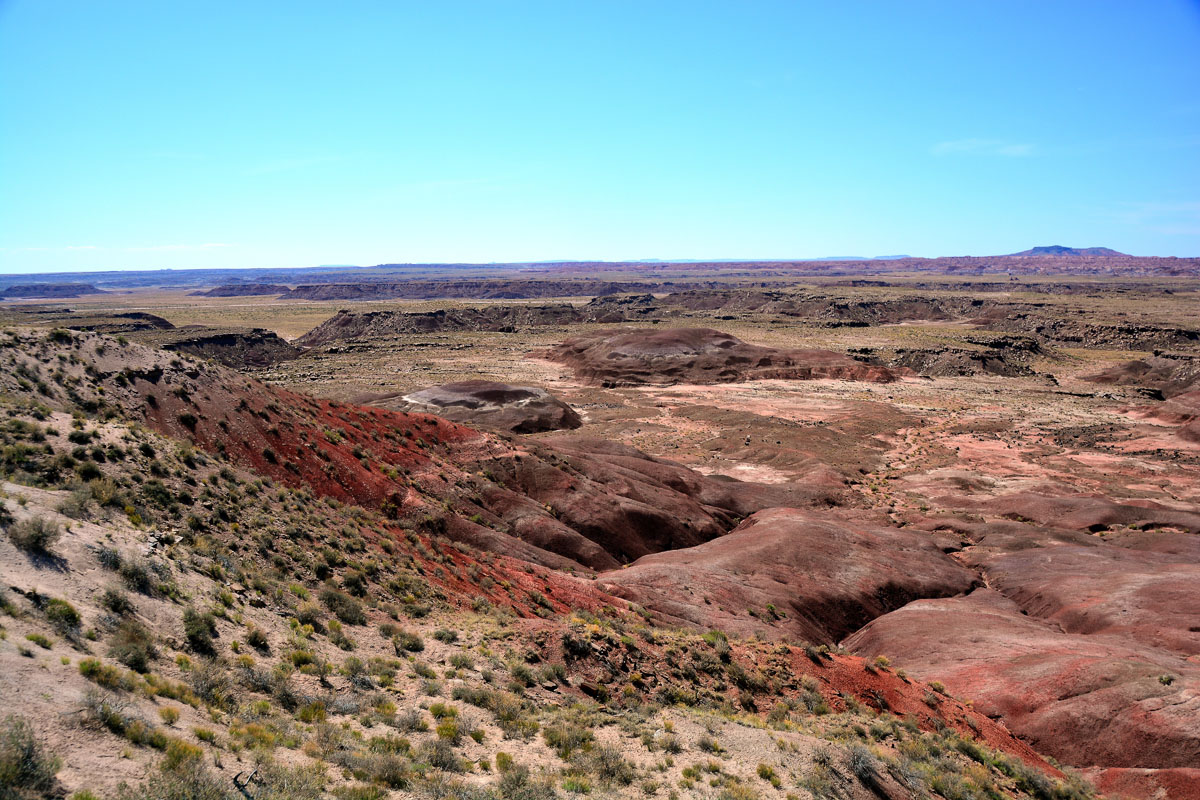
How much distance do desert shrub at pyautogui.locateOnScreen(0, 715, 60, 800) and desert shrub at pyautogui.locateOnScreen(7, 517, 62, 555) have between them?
172 inches

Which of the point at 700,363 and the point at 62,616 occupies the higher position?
the point at 62,616

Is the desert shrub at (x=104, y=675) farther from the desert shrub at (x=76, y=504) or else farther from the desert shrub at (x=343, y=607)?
the desert shrub at (x=343, y=607)

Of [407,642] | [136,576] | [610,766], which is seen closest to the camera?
[610,766]

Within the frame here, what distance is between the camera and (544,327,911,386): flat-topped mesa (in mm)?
82312

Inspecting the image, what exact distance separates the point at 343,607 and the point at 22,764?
313 inches

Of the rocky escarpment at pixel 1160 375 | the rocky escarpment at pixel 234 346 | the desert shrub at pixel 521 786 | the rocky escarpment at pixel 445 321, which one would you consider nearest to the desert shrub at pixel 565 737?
the desert shrub at pixel 521 786

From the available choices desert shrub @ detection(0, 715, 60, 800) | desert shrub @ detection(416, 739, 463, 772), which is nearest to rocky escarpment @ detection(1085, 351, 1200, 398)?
desert shrub @ detection(416, 739, 463, 772)

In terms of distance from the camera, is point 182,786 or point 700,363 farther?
point 700,363

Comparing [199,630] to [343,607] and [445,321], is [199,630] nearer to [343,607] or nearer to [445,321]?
[343,607]

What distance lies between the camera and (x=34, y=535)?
33.7ft

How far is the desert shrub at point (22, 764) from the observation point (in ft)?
19.9

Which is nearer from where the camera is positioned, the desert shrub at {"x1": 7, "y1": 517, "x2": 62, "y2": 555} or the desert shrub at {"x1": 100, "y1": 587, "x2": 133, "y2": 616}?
the desert shrub at {"x1": 100, "y1": 587, "x2": 133, "y2": 616}

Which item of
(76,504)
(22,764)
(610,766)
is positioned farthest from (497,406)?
(22,764)

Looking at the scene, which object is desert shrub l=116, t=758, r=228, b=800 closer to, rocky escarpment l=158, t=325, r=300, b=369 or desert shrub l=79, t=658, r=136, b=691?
desert shrub l=79, t=658, r=136, b=691
